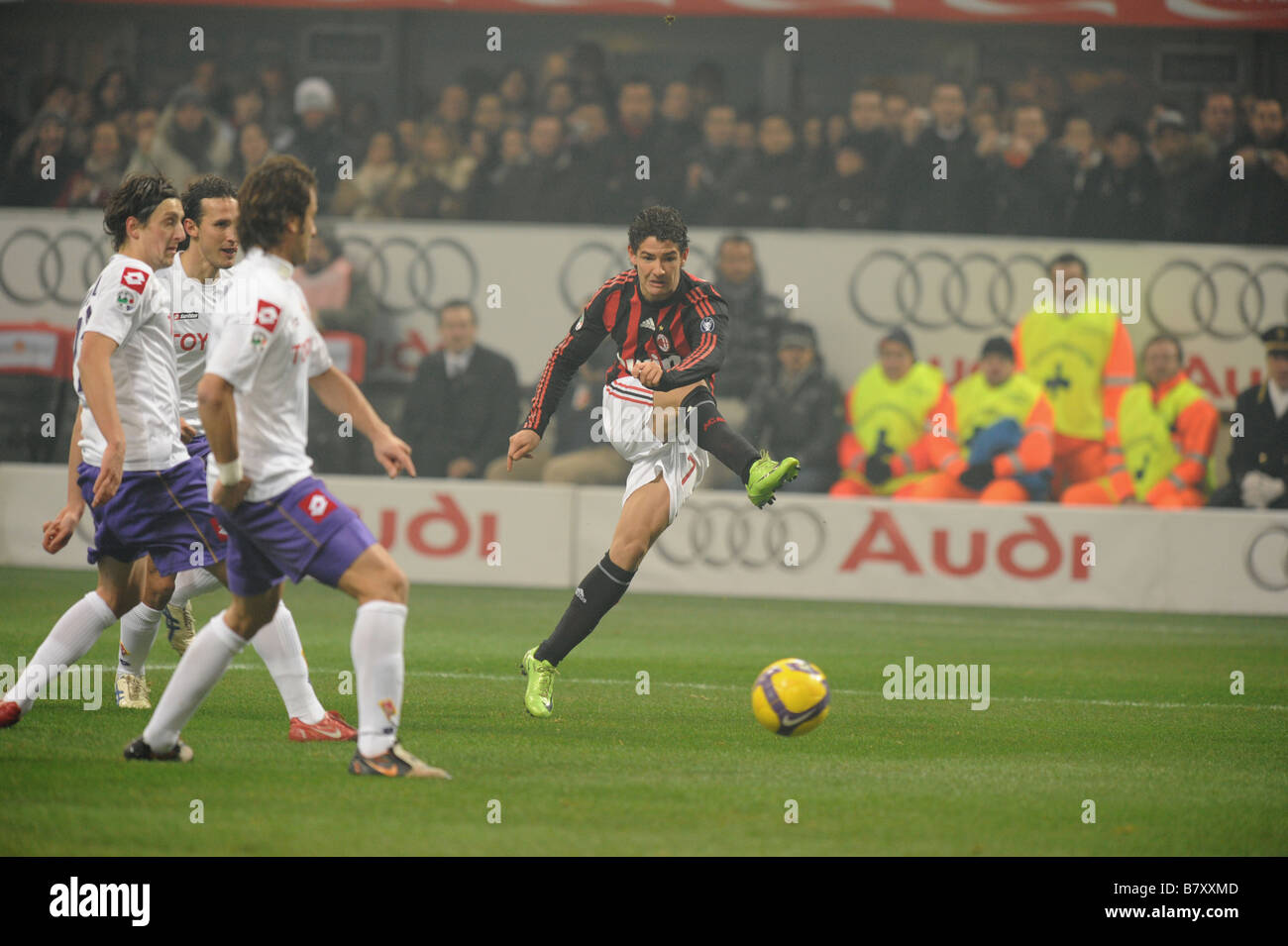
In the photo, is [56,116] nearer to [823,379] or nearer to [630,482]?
[823,379]

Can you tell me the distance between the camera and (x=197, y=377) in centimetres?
748

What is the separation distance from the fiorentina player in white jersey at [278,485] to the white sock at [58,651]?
39.1 inches

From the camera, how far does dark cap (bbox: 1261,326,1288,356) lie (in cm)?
1384

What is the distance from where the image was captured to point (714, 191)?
624 inches

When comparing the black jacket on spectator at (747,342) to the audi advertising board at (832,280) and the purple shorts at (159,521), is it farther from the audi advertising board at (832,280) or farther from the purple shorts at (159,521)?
the purple shorts at (159,521)

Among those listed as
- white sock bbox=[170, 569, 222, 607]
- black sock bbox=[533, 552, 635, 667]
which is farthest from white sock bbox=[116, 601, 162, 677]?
black sock bbox=[533, 552, 635, 667]

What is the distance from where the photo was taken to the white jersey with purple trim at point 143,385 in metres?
6.25

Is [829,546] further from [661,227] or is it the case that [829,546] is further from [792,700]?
[792,700]

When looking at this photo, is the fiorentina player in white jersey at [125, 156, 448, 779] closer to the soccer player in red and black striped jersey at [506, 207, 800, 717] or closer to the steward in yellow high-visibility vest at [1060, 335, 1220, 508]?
the soccer player in red and black striped jersey at [506, 207, 800, 717]

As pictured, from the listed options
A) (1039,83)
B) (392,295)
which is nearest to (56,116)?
(392,295)

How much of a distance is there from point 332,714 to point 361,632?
1.44 m

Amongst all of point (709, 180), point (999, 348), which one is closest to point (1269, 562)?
point (999, 348)

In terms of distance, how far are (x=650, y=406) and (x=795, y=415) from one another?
683cm

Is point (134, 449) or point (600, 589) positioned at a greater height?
point (134, 449)
